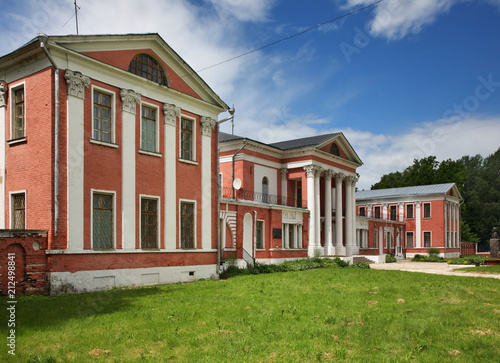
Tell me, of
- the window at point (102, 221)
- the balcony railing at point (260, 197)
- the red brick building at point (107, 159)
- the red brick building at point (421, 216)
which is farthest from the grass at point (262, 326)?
the red brick building at point (421, 216)

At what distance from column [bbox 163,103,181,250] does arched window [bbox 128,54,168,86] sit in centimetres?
112

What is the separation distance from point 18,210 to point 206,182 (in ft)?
25.6

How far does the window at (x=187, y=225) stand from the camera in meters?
19.5

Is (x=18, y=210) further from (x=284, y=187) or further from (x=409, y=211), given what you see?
(x=409, y=211)

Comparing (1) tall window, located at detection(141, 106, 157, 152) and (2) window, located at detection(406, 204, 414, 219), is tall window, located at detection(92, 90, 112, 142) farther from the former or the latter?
(2) window, located at detection(406, 204, 414, 219)

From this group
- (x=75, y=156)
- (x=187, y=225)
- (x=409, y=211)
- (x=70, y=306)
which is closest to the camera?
(x=70, y=306)

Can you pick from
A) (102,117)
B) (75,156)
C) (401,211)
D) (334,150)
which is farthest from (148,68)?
(401,211)

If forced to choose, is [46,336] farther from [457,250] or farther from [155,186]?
[457,250]

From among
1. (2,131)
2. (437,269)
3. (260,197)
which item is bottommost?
(437,269)

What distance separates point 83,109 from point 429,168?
6502 centimetres

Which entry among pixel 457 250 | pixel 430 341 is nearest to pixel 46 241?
pixel 430 341

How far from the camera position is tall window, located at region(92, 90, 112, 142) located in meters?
16.1

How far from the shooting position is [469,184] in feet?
277

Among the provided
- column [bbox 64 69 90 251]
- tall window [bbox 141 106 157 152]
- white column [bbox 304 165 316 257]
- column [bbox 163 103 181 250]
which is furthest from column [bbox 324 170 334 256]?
column [bbox 64 69 90 251]
